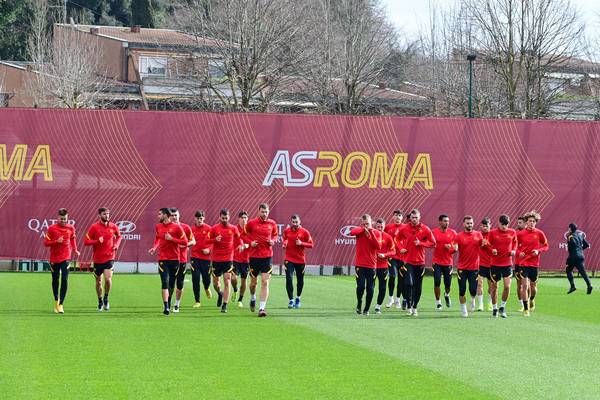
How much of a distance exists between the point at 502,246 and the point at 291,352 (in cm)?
726

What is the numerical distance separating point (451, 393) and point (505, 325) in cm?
722

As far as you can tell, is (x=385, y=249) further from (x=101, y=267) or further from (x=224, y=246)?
(x=101, y=267)

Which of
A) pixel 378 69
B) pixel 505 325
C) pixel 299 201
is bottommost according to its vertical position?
pixel 505 325

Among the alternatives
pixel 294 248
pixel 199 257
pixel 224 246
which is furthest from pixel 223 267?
pixel 294 248

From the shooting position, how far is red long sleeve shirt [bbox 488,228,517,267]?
59.5ft

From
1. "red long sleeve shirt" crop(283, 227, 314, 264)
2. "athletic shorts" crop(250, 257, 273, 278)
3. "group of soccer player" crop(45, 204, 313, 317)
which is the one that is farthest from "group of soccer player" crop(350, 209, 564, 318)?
"athletic shorts" crop(250, 257, 273, 278)

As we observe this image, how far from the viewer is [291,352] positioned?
41.0 feet

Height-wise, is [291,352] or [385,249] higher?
[385,249]

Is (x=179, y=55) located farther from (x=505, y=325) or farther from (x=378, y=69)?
(x=505, y=325)

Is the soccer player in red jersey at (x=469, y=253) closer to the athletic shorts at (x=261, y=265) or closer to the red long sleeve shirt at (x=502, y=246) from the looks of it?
the red long sleeve shirt at (x=502, y=246)

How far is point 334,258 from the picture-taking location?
26.6 metres

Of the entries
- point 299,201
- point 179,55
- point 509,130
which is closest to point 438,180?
point 509,130

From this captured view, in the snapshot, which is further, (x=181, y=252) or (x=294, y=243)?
(x=294, y=243)

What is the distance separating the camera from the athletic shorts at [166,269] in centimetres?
1727
